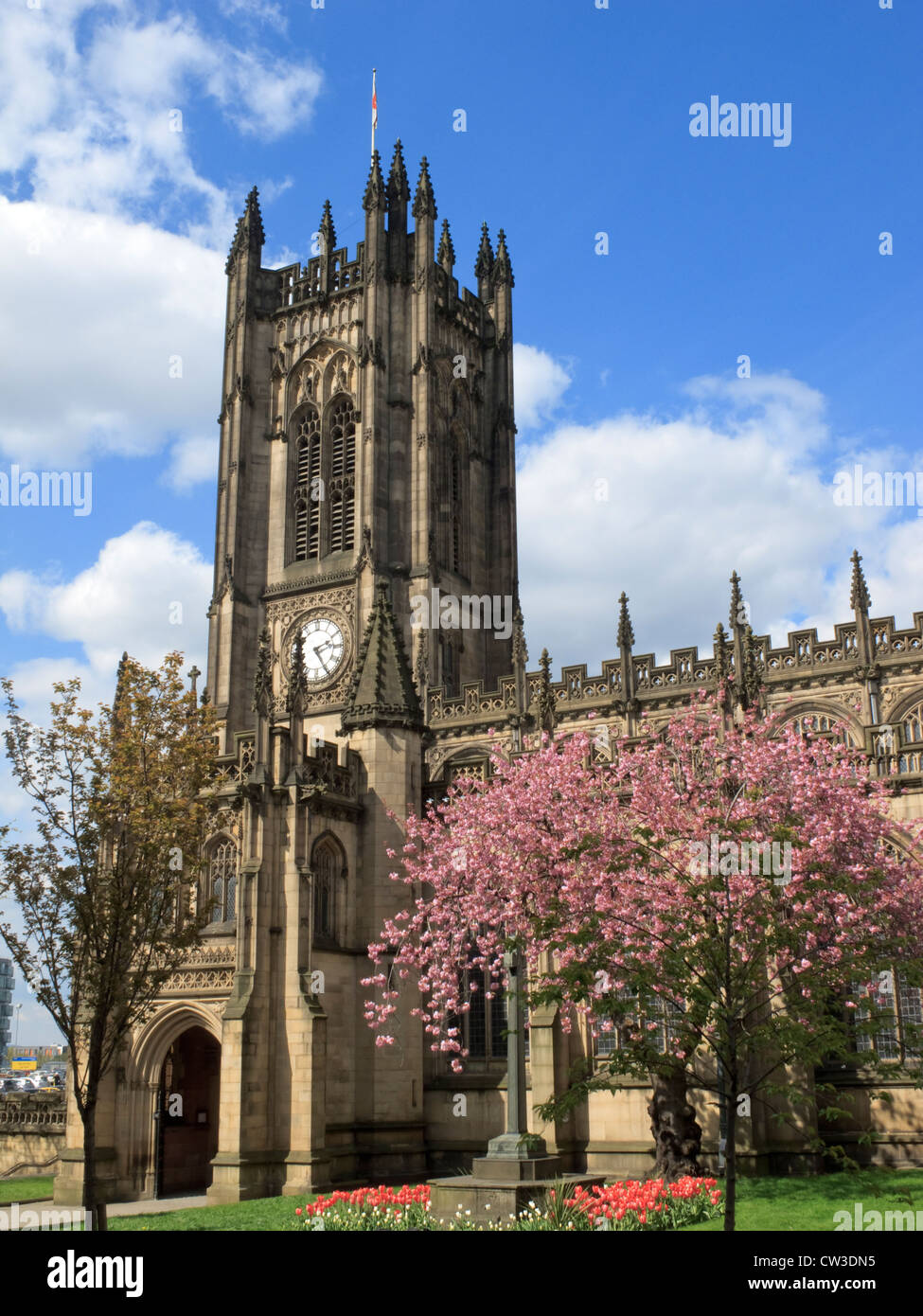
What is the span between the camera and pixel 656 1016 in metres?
19.5

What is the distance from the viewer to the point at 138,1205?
98.4 feet

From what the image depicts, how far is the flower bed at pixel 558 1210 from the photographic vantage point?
20062mm

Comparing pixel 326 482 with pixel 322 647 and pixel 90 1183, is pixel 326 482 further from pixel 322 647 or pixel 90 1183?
pixel 90 1183

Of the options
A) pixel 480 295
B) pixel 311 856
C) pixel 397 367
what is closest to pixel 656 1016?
pixel 311 856

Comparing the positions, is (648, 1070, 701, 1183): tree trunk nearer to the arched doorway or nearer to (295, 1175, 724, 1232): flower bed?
(295, 1175, 724, 1232): flower bed

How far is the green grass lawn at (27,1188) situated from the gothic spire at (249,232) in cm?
5014

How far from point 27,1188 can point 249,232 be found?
52.8 meters

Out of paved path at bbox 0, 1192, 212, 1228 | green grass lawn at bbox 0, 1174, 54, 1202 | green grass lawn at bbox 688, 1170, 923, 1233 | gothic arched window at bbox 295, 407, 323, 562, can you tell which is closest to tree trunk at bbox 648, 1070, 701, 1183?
green grass lawn at bbox 688, 1170, 923, 1233

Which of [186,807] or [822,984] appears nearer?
[822,984]

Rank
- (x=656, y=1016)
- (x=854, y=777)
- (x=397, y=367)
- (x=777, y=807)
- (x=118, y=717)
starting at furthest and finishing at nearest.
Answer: (x=397, y=367)
(x=854, y=777)
(x=118, y=717)
(x=777, y=807)
(x=656, y=1016)

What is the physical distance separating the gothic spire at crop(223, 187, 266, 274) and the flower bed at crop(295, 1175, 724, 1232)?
57836mm
